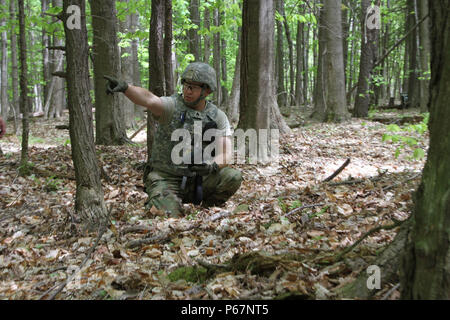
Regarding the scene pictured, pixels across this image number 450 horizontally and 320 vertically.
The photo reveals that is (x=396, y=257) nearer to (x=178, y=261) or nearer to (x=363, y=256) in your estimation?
(x=363, y=256)

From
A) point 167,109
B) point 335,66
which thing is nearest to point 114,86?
point 167,109

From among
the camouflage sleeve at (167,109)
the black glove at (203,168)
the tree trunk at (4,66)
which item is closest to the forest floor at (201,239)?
the black glove at (203,168)

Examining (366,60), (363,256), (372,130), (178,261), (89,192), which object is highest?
(366,60)

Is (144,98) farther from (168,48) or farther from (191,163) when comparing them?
(168,48)

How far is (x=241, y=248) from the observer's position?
2.96 metres

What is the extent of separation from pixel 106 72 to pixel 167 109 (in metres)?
4.12

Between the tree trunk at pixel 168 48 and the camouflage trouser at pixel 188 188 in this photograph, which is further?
the tree trunk at pixel 168 48

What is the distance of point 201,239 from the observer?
3.30 meters

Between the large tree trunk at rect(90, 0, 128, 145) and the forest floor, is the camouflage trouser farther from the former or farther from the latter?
the large tree trunk at rect(90, 0, 128, 145)

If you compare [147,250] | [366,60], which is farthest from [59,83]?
[147,250]

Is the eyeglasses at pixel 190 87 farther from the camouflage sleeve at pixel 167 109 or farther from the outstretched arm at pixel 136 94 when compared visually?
the outstretched arm at pixel 136 94

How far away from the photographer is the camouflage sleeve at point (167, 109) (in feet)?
13.9

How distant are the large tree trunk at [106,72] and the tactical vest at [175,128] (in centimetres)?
360

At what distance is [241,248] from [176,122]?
2.02m
